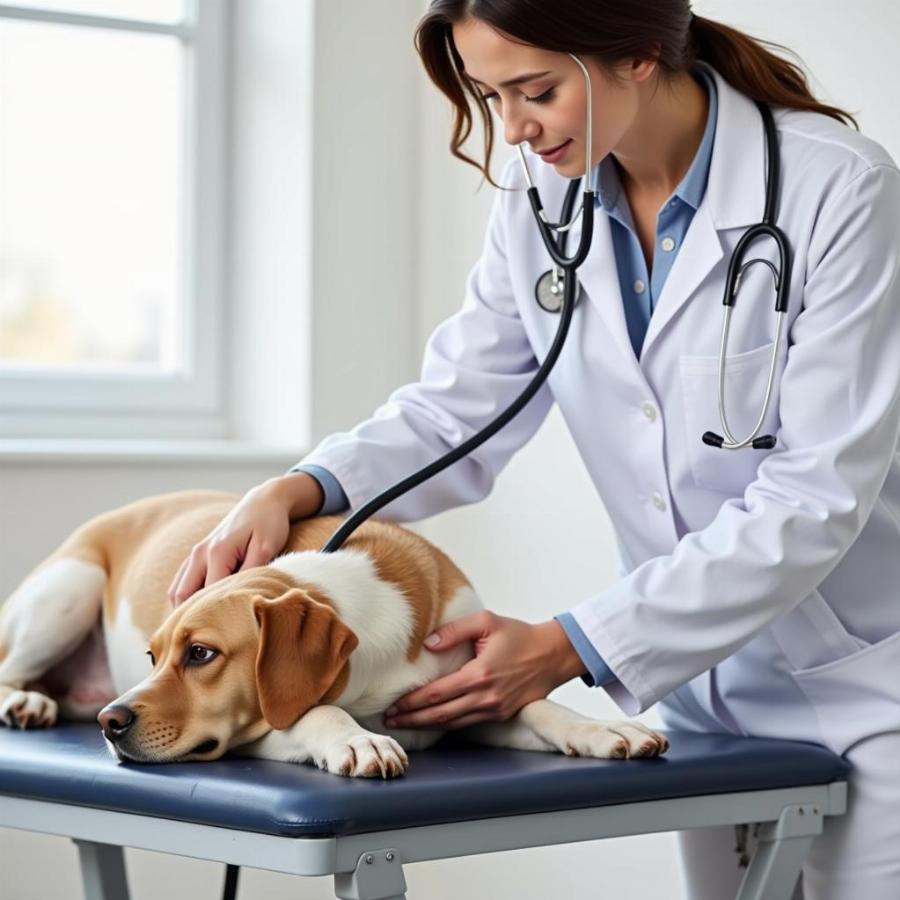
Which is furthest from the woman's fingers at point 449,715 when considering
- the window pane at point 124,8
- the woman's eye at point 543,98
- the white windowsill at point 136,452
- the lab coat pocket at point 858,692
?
the window pane at point 124,8

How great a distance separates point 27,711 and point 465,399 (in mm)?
582

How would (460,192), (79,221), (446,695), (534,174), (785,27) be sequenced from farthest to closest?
(79,221) < (460,192) < (785,27) < (534,174) < (446,695)

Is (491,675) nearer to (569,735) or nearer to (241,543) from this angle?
(569,735)

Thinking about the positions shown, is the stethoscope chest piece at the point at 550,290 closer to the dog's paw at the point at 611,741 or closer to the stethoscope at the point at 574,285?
the stethoscope at the point at 574,285

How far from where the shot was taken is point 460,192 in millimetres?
2508

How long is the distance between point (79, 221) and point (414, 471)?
4.44 ft

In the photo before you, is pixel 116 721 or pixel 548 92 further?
pixel 548 92

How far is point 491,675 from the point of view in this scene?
1279 millimetres

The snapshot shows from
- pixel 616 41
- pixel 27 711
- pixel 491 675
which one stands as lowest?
pixel 27 711

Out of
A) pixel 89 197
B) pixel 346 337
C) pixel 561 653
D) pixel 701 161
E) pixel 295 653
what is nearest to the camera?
pixel 295 653

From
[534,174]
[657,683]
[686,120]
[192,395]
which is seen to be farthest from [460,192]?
[657,683]

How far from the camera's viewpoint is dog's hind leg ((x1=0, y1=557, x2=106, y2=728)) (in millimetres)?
1602

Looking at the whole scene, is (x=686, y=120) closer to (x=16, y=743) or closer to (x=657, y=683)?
(x=657, y=683)

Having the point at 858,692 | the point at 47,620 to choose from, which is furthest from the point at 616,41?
the point at 47,620
